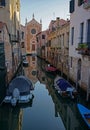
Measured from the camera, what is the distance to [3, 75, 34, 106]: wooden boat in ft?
43.1

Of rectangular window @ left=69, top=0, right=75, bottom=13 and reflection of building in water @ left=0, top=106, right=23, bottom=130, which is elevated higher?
rectangular window @ left=69, top=0, right=75, bottom=13

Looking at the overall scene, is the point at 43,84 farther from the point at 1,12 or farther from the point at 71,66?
the point at 1,12

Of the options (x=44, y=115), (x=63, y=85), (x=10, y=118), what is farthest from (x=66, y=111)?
(x=10, y=118)

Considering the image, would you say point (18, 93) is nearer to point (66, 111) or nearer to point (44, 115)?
point (44, 115)

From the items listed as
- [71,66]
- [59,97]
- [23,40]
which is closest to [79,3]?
[71,66]

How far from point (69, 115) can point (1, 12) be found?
14.7 m

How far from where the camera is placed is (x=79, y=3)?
54.2 feet

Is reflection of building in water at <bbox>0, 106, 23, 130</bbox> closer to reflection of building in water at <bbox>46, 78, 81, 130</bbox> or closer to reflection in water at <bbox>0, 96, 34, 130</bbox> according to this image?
reflection in water at <bbox>0, 96, 34, 130</bbox>

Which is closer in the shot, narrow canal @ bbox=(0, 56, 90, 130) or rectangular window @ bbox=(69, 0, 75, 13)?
narrow canal @ bbox=(0, 56, 90, 130)

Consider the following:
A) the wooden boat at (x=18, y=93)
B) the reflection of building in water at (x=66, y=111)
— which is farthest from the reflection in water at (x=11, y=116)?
the reflection of building in water at (x=66, y=111)

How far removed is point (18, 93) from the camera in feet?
44.3

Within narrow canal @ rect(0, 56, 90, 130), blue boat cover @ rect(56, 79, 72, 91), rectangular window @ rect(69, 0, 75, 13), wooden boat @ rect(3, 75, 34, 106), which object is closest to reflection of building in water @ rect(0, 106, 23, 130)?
narrow canal @ rect(0, 56, 90, 130)

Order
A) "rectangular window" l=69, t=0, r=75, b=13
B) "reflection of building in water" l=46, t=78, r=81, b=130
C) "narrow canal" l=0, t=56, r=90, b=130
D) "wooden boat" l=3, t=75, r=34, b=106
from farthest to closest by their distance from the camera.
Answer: "rectangular window" l=69, t=0, r=75, b=13
"wooden boat" l=3, t=75, r=34, b=106
"reflection of building in water" l=46, t=78, r=81, b=130
"narrow canal" l=0, t=56, r=90, b=130

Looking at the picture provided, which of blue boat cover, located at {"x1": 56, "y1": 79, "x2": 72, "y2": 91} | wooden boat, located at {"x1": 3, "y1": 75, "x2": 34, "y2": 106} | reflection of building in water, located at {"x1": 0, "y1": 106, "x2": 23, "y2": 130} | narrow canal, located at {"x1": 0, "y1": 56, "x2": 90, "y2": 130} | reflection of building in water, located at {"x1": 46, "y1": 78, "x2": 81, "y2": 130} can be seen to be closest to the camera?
reflection of building in water, located at {"x1": 0, "y1": 106, "x2": 23, "y2": 130}
